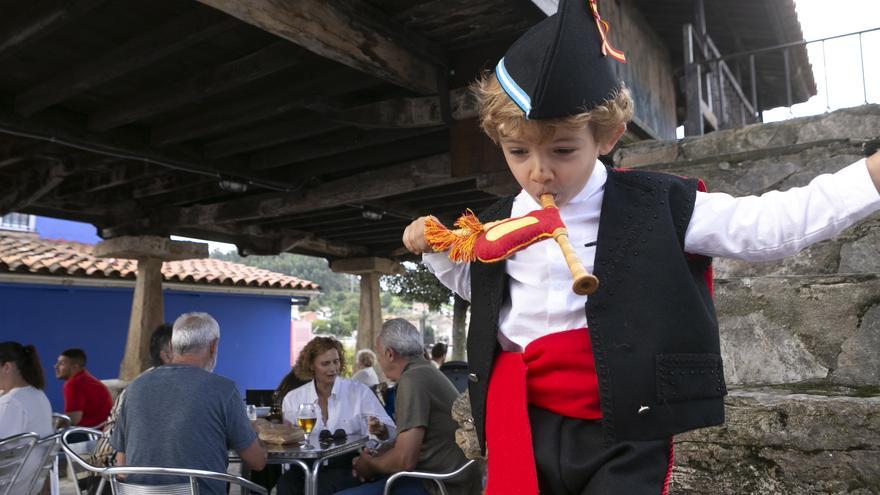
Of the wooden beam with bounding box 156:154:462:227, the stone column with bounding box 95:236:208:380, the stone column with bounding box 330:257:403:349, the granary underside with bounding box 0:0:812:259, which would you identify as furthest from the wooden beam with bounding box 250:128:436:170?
the stone column with bounding box 330:257:403:349

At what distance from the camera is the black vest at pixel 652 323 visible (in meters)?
1.11

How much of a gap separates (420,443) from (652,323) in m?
2.44

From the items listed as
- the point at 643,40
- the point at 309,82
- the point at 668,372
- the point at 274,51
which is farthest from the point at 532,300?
the point at 643,40

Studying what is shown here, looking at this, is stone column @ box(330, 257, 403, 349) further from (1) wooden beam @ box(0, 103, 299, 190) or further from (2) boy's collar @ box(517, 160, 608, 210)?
(2) boy's collar @ box(517, 160, 608, 210)

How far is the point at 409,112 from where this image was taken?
4.41 metres

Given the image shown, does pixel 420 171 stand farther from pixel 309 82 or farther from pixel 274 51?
pixel 274 51

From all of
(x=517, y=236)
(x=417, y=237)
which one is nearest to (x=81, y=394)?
(x=417, y=237)

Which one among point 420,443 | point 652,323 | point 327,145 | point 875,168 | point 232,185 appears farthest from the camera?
point 232,185

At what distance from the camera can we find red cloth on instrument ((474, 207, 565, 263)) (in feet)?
3.74

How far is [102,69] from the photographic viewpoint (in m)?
4.04

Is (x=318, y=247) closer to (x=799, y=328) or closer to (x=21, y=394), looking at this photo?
(x=21, y=394)

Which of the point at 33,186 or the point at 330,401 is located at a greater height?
the point at 33,186

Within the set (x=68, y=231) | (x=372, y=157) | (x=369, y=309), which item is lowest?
(x=369, y=309)

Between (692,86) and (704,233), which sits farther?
(692,86)
